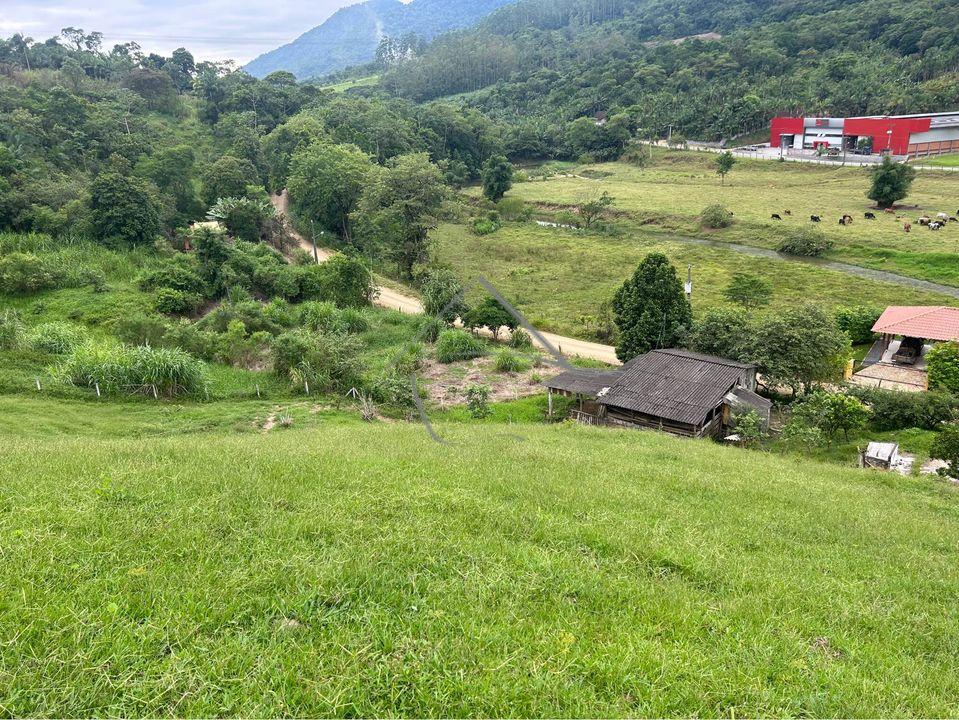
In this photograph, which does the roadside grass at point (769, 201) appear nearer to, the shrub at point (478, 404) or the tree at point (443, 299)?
the tree at point (443, 299)

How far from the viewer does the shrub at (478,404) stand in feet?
64.0

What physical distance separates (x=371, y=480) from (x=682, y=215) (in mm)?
47756

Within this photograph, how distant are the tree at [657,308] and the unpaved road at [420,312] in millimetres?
2304

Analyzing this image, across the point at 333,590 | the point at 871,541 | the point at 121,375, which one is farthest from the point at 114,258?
the point at 871,541

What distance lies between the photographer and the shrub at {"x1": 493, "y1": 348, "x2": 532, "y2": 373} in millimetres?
24344

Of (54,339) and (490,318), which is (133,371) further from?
(490,318)

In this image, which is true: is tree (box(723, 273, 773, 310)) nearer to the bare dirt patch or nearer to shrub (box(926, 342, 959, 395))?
shrub (box(926, 342, 959, 395))

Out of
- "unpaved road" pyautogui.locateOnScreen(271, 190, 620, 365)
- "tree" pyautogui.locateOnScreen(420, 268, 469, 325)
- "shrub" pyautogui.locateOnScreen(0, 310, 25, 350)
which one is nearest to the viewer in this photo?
"shrub" pyautogui.locateOnScreen(0, 310, 25, 350)

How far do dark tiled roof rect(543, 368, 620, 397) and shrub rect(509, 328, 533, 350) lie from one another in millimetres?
6456

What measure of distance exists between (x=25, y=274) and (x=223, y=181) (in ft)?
68.7

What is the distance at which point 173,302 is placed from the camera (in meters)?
27.5

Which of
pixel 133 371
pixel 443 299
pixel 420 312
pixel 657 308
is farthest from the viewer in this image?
pixel 420 312

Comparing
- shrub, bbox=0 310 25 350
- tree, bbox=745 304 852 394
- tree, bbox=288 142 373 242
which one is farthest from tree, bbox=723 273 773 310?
shrub, bbox=0 310 25 350

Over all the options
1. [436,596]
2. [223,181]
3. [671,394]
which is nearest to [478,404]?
[671,394]
